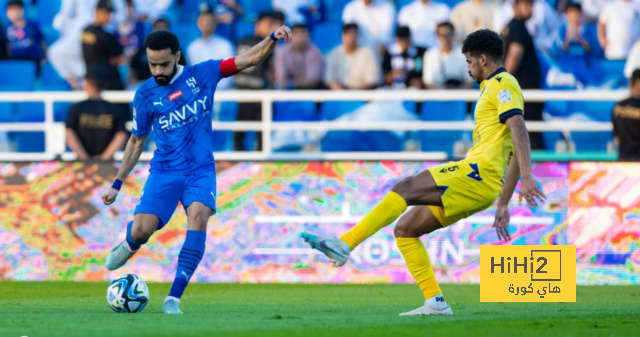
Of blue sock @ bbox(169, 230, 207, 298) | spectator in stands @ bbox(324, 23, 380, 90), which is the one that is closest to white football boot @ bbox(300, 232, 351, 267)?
blue sock @ bbox(169, 230, 207, 298)

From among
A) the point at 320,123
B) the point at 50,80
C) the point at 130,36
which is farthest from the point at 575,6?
the point at 50,80

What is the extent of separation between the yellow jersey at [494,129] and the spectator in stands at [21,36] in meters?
10.2

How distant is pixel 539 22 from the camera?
14570mm

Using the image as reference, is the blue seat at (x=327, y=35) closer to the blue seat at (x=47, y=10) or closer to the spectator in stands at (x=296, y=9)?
the spectator in stands at (x=296, y=9)

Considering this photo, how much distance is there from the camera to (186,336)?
602cm

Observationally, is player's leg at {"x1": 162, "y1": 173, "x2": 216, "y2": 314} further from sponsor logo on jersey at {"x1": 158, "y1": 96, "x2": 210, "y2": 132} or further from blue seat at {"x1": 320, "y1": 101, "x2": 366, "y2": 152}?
blue seat at {"x1": 320, "y1": 101, "x2": 366, "y2": 152}

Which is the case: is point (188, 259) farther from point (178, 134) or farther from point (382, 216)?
point (382, 216)

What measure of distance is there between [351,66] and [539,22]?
2.90 meters

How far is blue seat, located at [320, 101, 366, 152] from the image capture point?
13922 mm

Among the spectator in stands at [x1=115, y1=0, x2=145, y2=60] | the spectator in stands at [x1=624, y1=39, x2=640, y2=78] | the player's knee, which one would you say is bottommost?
the player's knee

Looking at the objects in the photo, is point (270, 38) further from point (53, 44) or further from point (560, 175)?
point (53, 44)

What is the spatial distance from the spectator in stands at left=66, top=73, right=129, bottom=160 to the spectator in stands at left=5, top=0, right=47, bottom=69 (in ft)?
9.29

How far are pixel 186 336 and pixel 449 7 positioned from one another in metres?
11.0

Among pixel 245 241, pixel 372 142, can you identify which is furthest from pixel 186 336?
pixel 372 142
